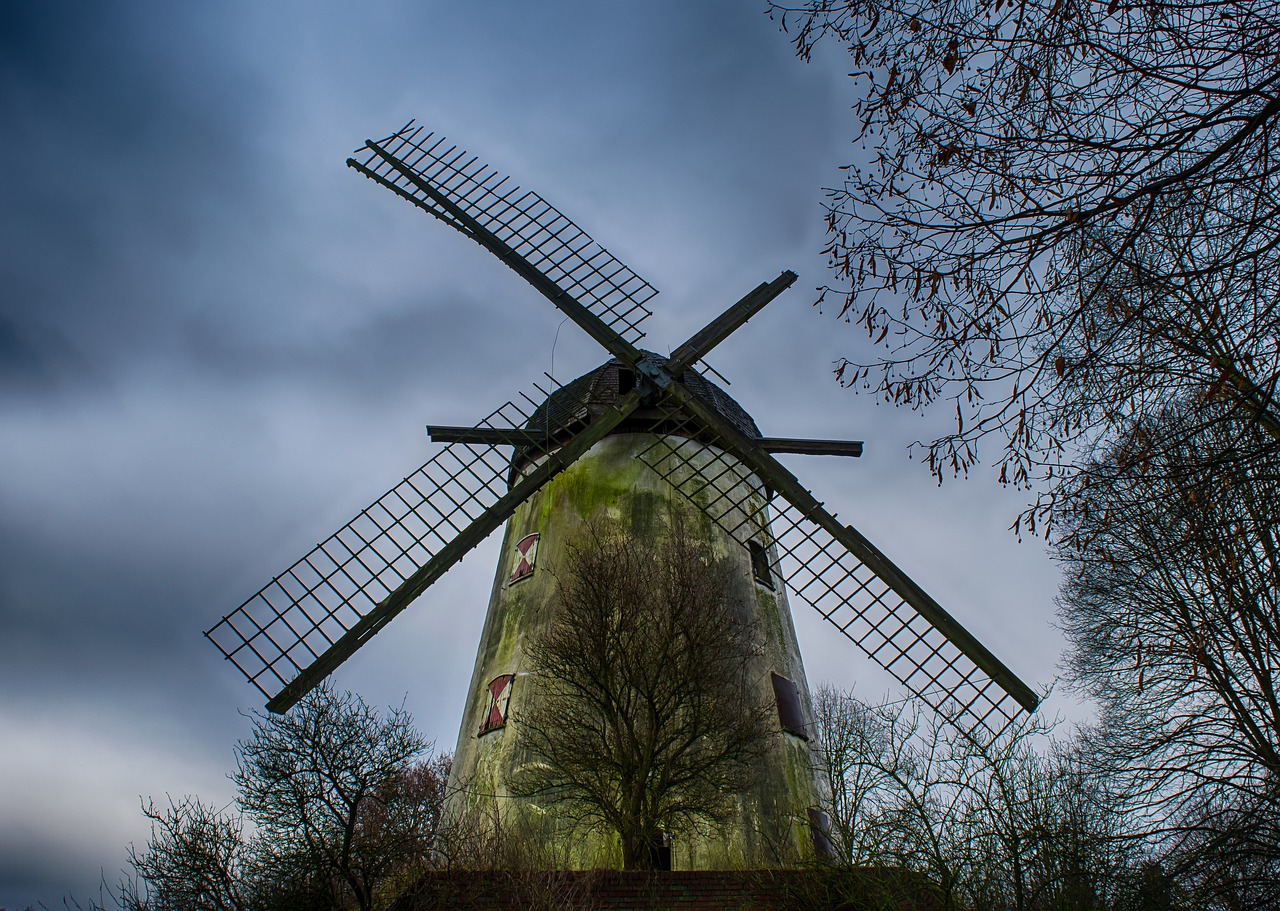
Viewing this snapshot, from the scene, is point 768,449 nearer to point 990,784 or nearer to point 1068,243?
point 990,784

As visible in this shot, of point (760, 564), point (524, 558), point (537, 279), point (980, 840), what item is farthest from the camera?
point (537, 279)

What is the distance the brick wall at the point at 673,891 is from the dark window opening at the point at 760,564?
405cm

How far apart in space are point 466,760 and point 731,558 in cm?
382

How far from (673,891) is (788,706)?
2.90 metres

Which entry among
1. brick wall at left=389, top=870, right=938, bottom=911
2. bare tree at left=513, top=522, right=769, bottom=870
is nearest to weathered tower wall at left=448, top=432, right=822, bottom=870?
bare tree at left=513, top=522, right=769, bottom=870

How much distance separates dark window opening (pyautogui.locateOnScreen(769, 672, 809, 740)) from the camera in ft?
32.2

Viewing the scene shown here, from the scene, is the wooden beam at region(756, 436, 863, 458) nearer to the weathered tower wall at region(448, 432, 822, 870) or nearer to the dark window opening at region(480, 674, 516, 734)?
the weathered tower wall at region(448, 432, 822, 870)

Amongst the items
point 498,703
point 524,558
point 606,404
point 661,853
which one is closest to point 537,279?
point 606,404

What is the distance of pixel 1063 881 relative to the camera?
7.00 metres

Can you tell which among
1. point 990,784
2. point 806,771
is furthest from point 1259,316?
point 806,771

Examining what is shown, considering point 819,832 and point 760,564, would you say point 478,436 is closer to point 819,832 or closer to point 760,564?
point 760,564

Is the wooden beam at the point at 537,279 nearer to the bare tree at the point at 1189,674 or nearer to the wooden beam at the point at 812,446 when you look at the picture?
the wooden beam at the point at 812,446

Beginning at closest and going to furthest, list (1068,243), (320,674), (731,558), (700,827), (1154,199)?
(1154,199), (1068,243), (700,827), (320,674), (731,558)

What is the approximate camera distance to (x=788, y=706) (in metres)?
10.0
